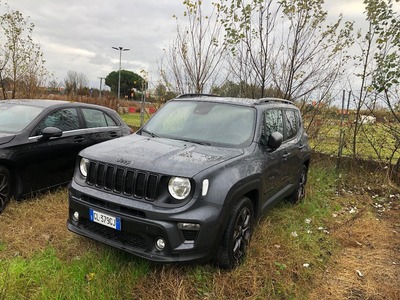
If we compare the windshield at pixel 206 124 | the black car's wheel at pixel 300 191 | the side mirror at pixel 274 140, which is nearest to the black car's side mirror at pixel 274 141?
the side mirror at pixel 274 140

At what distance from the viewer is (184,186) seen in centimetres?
282

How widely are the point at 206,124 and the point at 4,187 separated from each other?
2813 mm

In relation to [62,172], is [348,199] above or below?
below

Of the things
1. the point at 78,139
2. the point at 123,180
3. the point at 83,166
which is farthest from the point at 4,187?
the point at 123,180

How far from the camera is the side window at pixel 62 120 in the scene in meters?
4.93

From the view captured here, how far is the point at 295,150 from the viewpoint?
5129mm

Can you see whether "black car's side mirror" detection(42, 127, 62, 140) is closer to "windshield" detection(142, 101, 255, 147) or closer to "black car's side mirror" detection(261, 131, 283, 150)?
"windshield" detection(142, 101, 255, 147)

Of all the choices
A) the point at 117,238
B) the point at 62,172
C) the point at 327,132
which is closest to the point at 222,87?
the point at 327,132

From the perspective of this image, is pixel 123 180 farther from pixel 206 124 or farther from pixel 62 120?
pixel 62 120

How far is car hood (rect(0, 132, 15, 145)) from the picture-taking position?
427 centimetres

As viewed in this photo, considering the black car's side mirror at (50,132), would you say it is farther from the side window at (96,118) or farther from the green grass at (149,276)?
the green grass at (149,276)

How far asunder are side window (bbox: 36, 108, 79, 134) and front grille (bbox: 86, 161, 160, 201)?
2.16 metres

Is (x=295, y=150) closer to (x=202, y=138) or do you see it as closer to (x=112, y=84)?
(x=202, y=138)

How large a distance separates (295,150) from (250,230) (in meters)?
2.00
